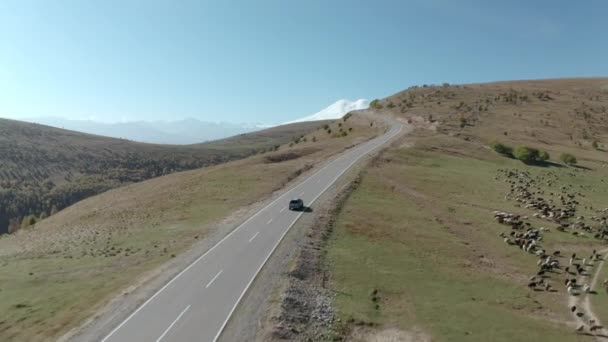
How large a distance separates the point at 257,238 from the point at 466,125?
77.8 meters

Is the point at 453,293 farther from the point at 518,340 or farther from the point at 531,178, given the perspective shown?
the point at 531,178

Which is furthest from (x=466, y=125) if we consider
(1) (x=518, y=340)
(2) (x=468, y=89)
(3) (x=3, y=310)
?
(3) (x=3, y=310)

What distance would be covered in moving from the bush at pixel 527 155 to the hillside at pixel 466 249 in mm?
1647

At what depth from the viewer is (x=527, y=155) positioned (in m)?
69.1

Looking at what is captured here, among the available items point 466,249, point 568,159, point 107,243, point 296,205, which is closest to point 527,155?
point 568,159

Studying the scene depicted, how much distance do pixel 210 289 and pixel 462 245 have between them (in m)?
21.4

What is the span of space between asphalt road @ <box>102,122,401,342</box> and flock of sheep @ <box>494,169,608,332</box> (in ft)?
61.9

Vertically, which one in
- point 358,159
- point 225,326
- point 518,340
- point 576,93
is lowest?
point 518,340

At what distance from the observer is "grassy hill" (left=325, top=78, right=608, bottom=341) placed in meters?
21.5

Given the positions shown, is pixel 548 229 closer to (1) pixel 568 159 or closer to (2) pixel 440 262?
(2) pixel 440 262

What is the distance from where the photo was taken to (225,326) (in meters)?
20.0

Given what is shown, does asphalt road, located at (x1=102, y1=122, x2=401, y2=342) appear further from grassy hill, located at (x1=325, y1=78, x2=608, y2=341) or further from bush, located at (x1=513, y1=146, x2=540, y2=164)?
bush, located at (x1=513, y1=146, x2=540, y2=164)

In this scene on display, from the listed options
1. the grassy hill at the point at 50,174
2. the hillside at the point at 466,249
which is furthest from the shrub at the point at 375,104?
the hillside at the point at 466,249

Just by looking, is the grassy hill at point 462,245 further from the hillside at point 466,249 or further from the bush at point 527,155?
the bush at point 527,155
